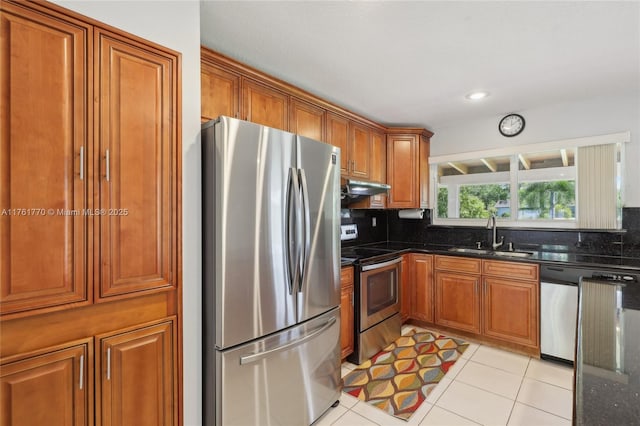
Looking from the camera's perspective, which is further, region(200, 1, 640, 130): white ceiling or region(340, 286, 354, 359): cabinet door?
region(340, 286, 354, 359): cabinet door

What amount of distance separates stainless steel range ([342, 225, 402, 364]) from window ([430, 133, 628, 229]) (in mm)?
1277

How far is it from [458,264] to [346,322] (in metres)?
1.41

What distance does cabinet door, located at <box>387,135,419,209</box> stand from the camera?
12.0 ft

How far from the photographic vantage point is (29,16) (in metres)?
1.07

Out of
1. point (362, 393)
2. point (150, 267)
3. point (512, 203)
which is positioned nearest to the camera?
point (150, 267)

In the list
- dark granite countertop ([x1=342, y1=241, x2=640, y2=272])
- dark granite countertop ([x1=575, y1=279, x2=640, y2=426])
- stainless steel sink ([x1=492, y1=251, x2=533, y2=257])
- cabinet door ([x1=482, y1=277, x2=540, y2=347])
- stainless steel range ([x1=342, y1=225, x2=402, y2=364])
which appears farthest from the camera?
stainless steel sink ([x1=492, y1=251, x2=533, y2=257])

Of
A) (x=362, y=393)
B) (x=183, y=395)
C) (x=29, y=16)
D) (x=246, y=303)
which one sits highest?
(x=29, y=16)

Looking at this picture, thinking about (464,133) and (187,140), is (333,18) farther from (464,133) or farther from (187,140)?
(464,133)

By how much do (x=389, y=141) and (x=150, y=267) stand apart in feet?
9.99

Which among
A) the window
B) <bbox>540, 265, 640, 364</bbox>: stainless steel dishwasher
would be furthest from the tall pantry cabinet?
the window

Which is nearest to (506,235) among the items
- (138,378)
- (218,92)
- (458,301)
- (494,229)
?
(494,229)

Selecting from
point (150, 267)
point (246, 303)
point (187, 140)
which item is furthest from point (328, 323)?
point (187, 140)

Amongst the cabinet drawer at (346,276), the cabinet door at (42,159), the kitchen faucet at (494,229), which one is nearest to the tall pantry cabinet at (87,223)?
the cabinet door at (42,159)

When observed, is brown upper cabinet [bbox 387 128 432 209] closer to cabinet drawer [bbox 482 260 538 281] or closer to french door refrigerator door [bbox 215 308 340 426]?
cabinet drawer [bbox 482 260 538 281]
